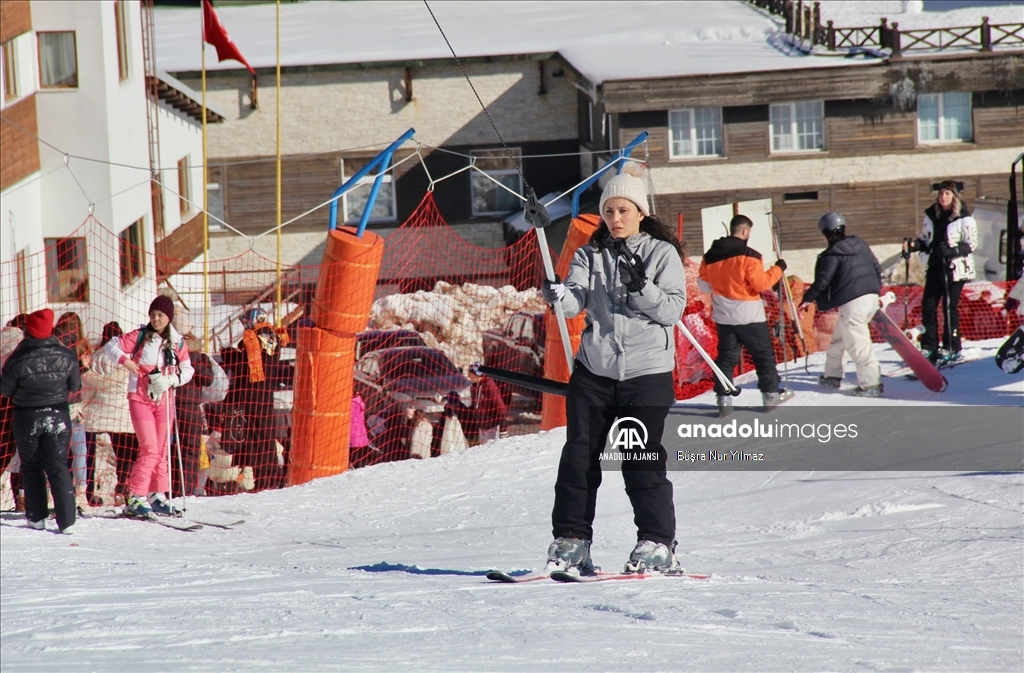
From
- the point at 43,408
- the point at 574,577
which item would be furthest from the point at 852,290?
the point at 43,408

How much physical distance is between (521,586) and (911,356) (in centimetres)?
571

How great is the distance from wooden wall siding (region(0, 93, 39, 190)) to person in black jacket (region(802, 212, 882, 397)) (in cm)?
1032

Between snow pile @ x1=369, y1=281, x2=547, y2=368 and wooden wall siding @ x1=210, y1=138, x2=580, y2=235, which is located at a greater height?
wooden wall siding @ x1=210, y1=138, x2=580, y2=235

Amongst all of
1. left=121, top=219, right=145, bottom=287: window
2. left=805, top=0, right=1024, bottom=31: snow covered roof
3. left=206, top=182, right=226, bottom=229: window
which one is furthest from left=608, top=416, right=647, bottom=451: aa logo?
left=805, top=0, right=1024, bottom=31: snow covered roof

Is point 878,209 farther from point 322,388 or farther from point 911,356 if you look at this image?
point 322,388

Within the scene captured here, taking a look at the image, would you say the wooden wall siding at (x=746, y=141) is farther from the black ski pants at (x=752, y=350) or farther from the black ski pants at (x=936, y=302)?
the black ski pants at (x=752, y=350)

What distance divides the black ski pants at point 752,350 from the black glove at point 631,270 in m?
4.07

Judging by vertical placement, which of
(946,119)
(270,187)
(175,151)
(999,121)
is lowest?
(270,187)

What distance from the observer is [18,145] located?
1540 centimetres

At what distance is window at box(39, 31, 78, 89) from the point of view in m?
16.8

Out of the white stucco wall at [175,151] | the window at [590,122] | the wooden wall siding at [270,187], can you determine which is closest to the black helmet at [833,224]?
the white stucco wall at [175,151]

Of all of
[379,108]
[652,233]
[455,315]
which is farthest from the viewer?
[379,108]

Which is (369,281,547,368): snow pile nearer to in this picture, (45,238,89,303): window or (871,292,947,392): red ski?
(45,238,89,303): window

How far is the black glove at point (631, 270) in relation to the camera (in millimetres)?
5203
